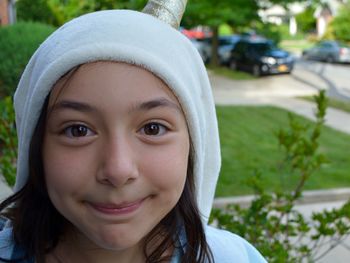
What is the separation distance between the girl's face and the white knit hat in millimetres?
28

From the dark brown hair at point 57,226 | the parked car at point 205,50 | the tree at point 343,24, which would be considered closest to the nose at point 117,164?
the dark brown hair at point 57,226

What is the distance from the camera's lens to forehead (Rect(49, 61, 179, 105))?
1.04 metres

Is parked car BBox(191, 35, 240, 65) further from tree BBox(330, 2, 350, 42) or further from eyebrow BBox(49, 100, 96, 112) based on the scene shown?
eyebrow BBox(49, 100, 96, 112)

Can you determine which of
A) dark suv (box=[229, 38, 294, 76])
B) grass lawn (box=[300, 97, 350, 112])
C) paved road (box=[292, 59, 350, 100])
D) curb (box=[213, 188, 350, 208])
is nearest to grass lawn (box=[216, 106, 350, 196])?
curb (box=[213, 188, 350, 208])

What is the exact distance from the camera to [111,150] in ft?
3.39

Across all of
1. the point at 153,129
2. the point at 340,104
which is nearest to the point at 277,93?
the point at 340,104

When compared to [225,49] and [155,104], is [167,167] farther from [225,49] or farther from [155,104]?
[225,49]

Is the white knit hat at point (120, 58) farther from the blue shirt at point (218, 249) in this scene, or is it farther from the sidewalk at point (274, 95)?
the sidewalk at point (274, 95)

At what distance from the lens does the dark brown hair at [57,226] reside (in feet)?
4.24

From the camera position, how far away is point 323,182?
6020 mm

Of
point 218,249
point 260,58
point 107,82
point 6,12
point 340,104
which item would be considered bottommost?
point 260,58

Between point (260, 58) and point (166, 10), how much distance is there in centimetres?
1787

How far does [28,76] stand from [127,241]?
50cm

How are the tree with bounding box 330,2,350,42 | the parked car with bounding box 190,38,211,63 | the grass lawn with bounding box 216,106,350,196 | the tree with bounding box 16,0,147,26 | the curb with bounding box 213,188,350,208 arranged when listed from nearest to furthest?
the tree with bounding box 16,0,147,26 → the curb with bounding box 213,188,350,208 → the grass lawn with bounding box 216,106,350,196 → the parked car with bounding box 190,38,211,63 → the tree with bounding box 330,2,350,42
